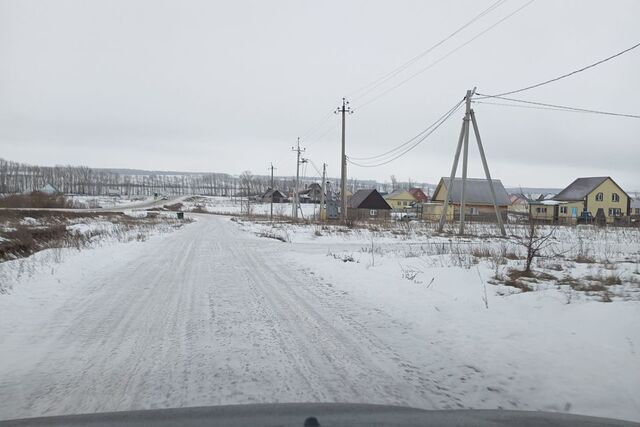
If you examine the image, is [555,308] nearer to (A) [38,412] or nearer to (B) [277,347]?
(B) [277,347]

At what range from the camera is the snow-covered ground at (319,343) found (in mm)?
3648

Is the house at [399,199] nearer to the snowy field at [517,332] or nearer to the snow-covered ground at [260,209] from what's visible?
the snow-covered ground at [260,209]

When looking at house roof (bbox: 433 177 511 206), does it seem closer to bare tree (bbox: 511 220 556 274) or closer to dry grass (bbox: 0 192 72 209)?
bare tree (bbox: 511 220 556 274)

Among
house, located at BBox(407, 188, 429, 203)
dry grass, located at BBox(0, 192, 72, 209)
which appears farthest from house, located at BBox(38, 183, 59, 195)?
house, located at BBox(407, 188, 429, 203)

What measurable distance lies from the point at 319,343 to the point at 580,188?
2728 inches

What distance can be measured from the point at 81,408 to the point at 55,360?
1.46 m

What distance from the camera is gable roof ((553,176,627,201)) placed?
59625 mm

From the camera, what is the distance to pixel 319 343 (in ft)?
16.6

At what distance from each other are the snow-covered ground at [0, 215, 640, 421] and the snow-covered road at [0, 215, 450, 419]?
0.8 inches

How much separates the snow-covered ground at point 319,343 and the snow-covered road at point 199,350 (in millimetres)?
22

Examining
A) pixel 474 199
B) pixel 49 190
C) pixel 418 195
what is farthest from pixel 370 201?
pixel 49 190

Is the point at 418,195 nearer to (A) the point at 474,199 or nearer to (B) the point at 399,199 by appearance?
(B) the point at 399,199

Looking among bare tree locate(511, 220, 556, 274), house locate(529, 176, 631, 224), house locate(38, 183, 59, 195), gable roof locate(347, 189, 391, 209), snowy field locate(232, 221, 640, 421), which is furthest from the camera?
house locate(38, 183, 59, 195)

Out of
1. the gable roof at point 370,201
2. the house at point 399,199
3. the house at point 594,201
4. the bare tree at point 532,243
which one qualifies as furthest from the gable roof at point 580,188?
the bare tree at point 532,243
